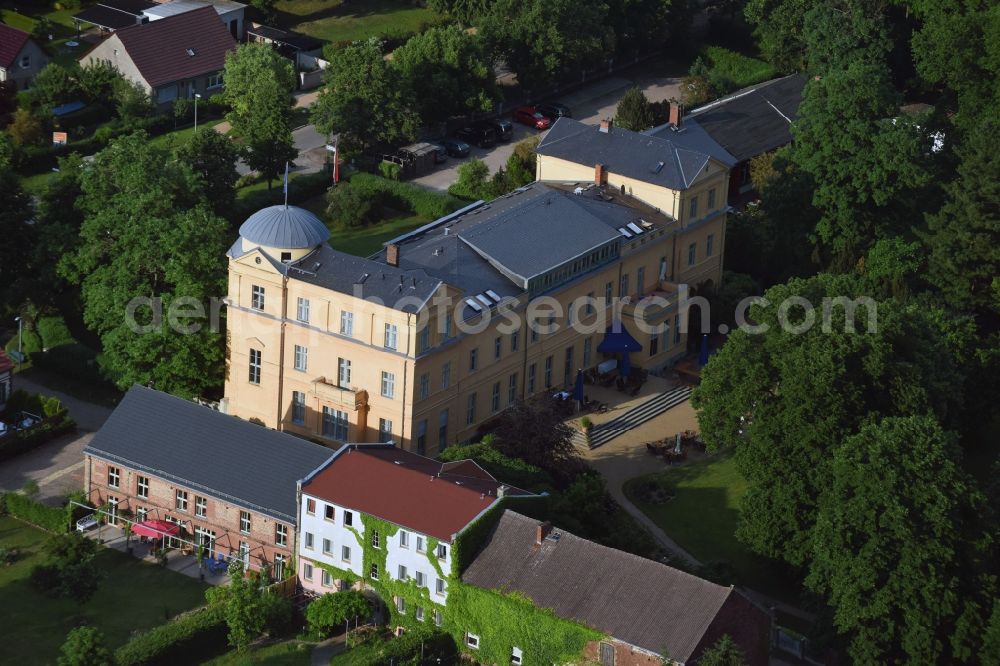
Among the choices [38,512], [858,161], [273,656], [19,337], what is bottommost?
[273,656]

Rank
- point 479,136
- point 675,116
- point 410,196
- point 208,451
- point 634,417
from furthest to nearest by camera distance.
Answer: point 479,136
point 410,196
point 675,116
point 634,417
point 208,451

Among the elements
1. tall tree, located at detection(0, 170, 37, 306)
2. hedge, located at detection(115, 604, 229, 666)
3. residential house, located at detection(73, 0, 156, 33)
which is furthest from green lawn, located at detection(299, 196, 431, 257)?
hedge, located at detection(115, 604, 229, 666)

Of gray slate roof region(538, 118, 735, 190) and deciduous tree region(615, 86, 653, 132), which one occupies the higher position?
gray slate roof region(538, 118, 735, 190)

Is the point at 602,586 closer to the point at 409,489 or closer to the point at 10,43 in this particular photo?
the point at 409,489

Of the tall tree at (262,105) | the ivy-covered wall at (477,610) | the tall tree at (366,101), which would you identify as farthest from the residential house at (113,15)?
the ivy-covered wall at (477,610)

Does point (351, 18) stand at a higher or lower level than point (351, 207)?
higher

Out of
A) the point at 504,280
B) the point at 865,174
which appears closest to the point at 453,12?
the point at 865,174

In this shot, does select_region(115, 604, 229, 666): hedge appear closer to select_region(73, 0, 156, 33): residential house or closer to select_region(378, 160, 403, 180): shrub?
Answer: select_region(378, 160, 403, 180): shrub

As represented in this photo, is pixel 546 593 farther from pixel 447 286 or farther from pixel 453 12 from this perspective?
pixel 453 12

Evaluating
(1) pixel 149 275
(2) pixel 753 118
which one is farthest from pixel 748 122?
(1) pixel 149 275
